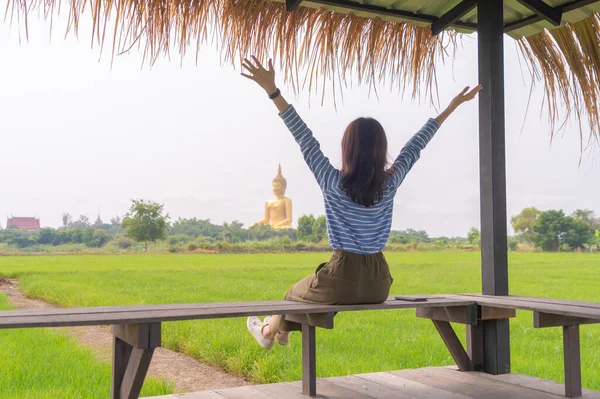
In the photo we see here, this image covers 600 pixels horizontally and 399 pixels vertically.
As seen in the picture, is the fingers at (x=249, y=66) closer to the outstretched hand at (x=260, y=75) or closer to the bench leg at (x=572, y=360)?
the outstretched hand at (x=260, y=75)

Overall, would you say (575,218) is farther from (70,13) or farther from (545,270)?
(70,13)

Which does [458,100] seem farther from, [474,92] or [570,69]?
[570,69]

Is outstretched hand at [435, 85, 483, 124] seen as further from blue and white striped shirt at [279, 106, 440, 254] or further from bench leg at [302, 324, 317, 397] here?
bench leg at [302, 324, 317, 397]

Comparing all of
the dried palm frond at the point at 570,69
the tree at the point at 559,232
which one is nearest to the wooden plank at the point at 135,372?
the dried palm frond at the point at 570,69

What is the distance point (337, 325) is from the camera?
7.77 metres

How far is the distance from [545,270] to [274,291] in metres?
8.99

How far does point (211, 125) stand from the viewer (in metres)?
61.1

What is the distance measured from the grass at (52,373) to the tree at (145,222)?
94.5 ft

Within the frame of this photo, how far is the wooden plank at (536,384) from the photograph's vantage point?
2996 millimetres

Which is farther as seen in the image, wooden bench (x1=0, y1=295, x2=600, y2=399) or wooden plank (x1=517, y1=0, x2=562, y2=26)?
wooden plank (x1=517, y1=0, x2=562, y2=26)

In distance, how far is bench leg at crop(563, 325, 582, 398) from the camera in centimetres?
288

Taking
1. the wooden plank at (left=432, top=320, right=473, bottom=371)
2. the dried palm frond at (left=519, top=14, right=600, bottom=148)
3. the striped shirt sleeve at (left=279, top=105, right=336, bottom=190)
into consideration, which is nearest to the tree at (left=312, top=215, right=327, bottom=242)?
the dried palm frond at (left=519, top=14, right=600, bottom=148)

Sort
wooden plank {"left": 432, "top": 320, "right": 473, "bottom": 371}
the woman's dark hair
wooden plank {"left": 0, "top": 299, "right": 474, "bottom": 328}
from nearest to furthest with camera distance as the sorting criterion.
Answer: wooden plank {"left": 0, "top": 299, "right": 474, "bottom": 328} < the woman's dark hair < wooden plank {"left": 432, "top": 320, "right": 473, "bottom": 371}

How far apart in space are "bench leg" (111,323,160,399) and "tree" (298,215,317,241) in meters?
26.4
